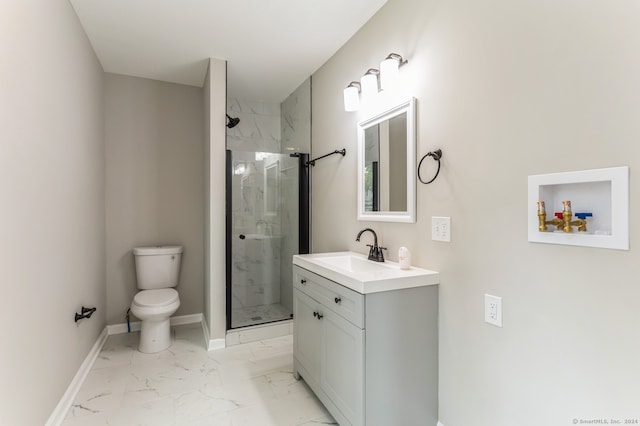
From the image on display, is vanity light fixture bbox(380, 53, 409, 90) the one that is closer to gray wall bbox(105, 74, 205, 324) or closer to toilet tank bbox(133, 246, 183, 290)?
gray wall bbox(105, 74, 205, 324)

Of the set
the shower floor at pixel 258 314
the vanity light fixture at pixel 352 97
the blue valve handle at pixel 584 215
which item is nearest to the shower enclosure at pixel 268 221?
the shower floor at pixel 258 314

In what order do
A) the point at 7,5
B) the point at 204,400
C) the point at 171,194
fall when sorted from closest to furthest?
the point at 7,5 → the point at 204,400 → the point at 171,194

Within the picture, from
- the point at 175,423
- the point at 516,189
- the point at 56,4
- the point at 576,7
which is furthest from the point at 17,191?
the point at 576,7

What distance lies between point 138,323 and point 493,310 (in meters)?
3.23

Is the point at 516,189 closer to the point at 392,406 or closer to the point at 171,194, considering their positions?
the point at 392,406

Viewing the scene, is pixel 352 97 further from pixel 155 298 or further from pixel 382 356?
pixel 155 298

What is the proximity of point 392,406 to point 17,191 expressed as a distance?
76.8 inches

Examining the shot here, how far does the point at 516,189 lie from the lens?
1.31 m

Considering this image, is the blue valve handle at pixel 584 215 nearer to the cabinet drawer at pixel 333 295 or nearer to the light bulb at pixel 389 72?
the cabinet drawer at pixel 333 295

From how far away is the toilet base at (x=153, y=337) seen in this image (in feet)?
8.91

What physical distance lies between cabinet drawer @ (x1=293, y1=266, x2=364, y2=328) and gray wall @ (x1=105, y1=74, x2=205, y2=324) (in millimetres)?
1744

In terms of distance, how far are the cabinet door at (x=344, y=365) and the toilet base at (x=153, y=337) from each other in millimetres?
1646

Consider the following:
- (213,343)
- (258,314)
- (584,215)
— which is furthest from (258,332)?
(584,215)

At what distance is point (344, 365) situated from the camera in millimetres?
1639
